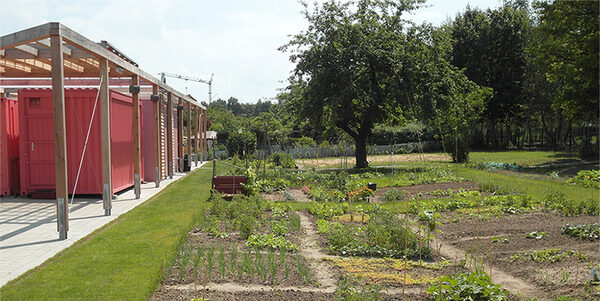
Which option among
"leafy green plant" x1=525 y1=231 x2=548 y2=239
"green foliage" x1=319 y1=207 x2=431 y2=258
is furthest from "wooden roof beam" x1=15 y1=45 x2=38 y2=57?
"leafy green plant" x1=525 y1=231 x2=548 y2=239

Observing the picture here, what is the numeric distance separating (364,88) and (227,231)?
1406 centimetres

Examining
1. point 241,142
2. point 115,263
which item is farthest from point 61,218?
point 241,142

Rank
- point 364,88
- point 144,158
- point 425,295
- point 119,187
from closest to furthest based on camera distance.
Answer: point 425,295
point 119,187
point 144,158
point 364,88

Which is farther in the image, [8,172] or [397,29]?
[397,29]

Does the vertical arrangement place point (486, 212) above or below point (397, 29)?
below

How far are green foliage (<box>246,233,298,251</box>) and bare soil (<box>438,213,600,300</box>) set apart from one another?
265cm

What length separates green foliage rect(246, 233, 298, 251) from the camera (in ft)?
21.6

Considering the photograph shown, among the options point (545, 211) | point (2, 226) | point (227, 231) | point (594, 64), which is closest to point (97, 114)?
point (2, 226)

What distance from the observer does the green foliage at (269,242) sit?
6578 millimetres

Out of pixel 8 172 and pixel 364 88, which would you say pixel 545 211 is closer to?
pixel 364 88

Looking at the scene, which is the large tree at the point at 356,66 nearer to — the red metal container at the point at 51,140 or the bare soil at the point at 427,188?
the bare soil at the point at 427,188

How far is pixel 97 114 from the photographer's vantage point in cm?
1070

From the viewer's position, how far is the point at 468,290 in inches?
169

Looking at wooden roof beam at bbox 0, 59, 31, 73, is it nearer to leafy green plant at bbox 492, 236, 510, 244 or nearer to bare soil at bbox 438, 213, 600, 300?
bare soil at bbox 438, 213, 600, 300
